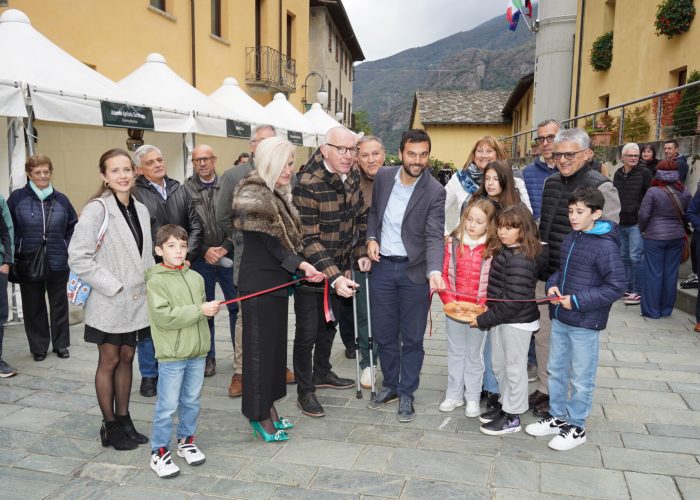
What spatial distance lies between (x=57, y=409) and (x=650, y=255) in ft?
23.0

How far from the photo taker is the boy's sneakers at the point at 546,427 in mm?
4109

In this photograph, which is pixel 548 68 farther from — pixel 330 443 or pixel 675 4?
pixel 330 443

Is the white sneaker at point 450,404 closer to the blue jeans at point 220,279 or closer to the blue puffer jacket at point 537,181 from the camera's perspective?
the blue puffer jacket at point 537,181

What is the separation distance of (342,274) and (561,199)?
1.72 meters

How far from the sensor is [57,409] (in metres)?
4.61

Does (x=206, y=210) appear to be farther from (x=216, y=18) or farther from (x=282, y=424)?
(x=216, y=18)

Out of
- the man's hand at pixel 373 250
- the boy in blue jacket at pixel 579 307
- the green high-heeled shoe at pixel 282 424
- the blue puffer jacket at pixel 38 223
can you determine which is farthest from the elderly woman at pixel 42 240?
the boy in blue jacket at pixel 579 307

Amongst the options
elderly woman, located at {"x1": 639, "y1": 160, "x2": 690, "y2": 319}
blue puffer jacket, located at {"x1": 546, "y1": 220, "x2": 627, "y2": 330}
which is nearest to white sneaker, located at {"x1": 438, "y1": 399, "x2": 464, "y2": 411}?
blue puffer jacket, located at {"x1": 546, "y1": 220, "x2": 627, "y2": 330}

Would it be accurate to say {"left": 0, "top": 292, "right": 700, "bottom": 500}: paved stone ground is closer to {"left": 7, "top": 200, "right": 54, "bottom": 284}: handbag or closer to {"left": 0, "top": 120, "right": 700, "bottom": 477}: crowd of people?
{"left": 0, "top": 120, "right": 700, "bottom": 477}: crowd of people

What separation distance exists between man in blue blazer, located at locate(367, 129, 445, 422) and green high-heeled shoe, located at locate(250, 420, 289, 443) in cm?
89

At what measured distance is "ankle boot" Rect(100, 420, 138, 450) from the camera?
3.89 meters

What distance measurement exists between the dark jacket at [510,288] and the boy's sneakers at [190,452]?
2.01m

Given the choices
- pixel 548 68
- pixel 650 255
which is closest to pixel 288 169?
pixel 650 255

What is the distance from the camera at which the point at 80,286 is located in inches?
144
